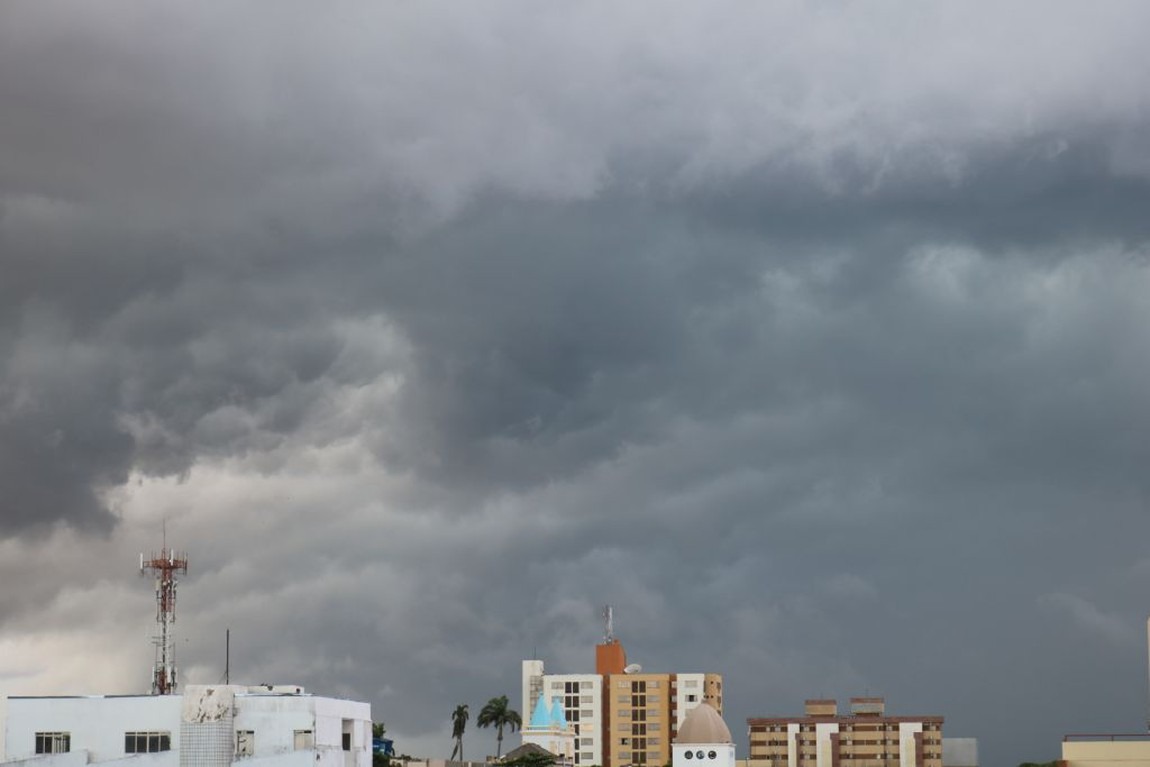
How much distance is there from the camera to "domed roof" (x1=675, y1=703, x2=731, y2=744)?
166 metres

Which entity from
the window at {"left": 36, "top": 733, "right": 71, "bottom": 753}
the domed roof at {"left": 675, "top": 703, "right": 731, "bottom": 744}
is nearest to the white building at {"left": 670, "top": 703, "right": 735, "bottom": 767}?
the domed roof at {"left": 675, "top": 703, "right": 731, "bottom": 744}

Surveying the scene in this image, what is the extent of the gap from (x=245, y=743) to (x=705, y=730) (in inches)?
2940

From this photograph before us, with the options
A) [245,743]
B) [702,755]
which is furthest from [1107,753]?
[702,755]

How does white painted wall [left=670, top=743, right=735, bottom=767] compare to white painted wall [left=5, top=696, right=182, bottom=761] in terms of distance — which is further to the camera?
white painted wall [left=670, top=743, right=735, bottom=767]

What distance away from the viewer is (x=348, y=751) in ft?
351

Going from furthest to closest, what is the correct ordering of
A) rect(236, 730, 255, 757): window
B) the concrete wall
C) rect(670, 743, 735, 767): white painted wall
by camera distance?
rect(670, 743, 735, 767): white painted wall < the concrete wall < rect(236, 730, 255, 757): window

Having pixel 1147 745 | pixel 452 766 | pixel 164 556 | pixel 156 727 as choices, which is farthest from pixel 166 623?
pixel 1147 745

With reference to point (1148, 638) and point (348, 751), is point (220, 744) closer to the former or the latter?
point (348, 751)

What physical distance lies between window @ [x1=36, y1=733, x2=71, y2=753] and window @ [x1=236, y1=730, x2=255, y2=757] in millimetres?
9364

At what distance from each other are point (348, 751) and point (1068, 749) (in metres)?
Result: 44.9

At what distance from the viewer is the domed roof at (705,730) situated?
166125mm

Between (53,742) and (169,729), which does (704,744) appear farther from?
(53,742)

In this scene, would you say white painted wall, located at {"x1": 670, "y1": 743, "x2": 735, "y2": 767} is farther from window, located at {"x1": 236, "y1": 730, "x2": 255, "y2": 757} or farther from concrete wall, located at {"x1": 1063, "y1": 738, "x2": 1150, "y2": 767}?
window, located at {"x1": 236, "y1": 730, "x2": 255, "y2": 757}

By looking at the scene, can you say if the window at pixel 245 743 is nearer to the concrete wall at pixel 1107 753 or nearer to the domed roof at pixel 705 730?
the concrete wall at pixel 1107 753
